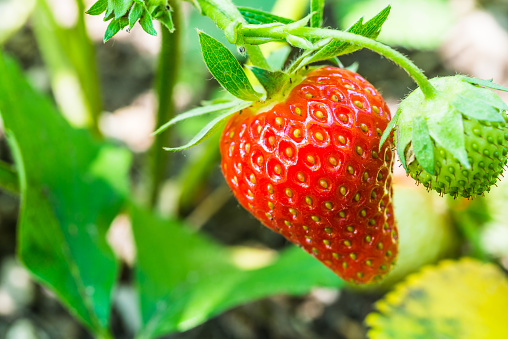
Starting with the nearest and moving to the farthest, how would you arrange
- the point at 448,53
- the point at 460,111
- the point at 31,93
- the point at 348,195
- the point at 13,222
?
1. the point at 460,111
2. the point at 348,195
3. the point at 31,93
4. the point at 13,222
5. the point at 448,53

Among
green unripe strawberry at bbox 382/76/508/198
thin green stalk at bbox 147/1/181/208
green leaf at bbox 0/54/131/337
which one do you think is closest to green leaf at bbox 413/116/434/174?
green unripe strawberry at bbox 382/76/508/198

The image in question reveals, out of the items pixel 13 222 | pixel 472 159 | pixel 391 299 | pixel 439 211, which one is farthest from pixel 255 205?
pixel 13 222

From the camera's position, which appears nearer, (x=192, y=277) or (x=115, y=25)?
(x=115, y=25)

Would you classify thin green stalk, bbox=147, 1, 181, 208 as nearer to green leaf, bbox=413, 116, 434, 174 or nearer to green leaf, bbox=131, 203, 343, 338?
green leaf, bbox=131, 203, 343, 338

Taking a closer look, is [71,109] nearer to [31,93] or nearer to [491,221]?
[31,93]

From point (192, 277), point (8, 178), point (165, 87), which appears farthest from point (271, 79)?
point (192, 277)

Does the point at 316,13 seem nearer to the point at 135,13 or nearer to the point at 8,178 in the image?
the point at 135,13
